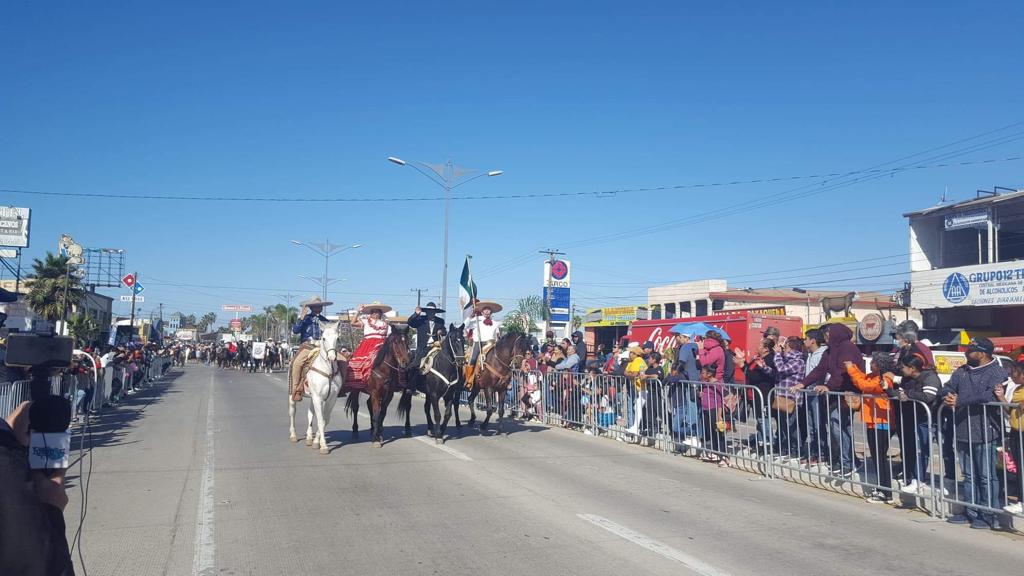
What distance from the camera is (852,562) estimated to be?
616cm

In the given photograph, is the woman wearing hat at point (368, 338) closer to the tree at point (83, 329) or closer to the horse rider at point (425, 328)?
the horse rider at point (425, 328)

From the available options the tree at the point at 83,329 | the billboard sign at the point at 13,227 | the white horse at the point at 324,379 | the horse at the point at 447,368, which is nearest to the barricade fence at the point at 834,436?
the horse at the point at 447,368

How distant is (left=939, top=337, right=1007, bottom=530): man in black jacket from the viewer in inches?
299

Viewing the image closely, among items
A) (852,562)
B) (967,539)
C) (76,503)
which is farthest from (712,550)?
(76,503)

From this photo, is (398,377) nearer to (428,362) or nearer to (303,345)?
(428,362)

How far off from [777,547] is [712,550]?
649 mm

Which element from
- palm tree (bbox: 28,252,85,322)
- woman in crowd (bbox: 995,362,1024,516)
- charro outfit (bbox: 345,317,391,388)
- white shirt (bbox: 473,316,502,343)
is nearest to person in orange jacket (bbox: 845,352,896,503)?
woman in crowd (bbox: 995,362,1024,516)

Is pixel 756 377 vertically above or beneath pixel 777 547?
above

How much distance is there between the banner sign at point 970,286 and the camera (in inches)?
1180

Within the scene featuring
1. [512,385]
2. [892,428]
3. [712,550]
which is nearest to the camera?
[712,550]

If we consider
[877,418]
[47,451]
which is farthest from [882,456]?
[47,451]

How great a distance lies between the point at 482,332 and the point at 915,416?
8679 mm

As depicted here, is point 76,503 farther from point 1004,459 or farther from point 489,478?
point 1004,459

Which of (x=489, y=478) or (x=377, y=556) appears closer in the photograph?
(x=377, y=556)
